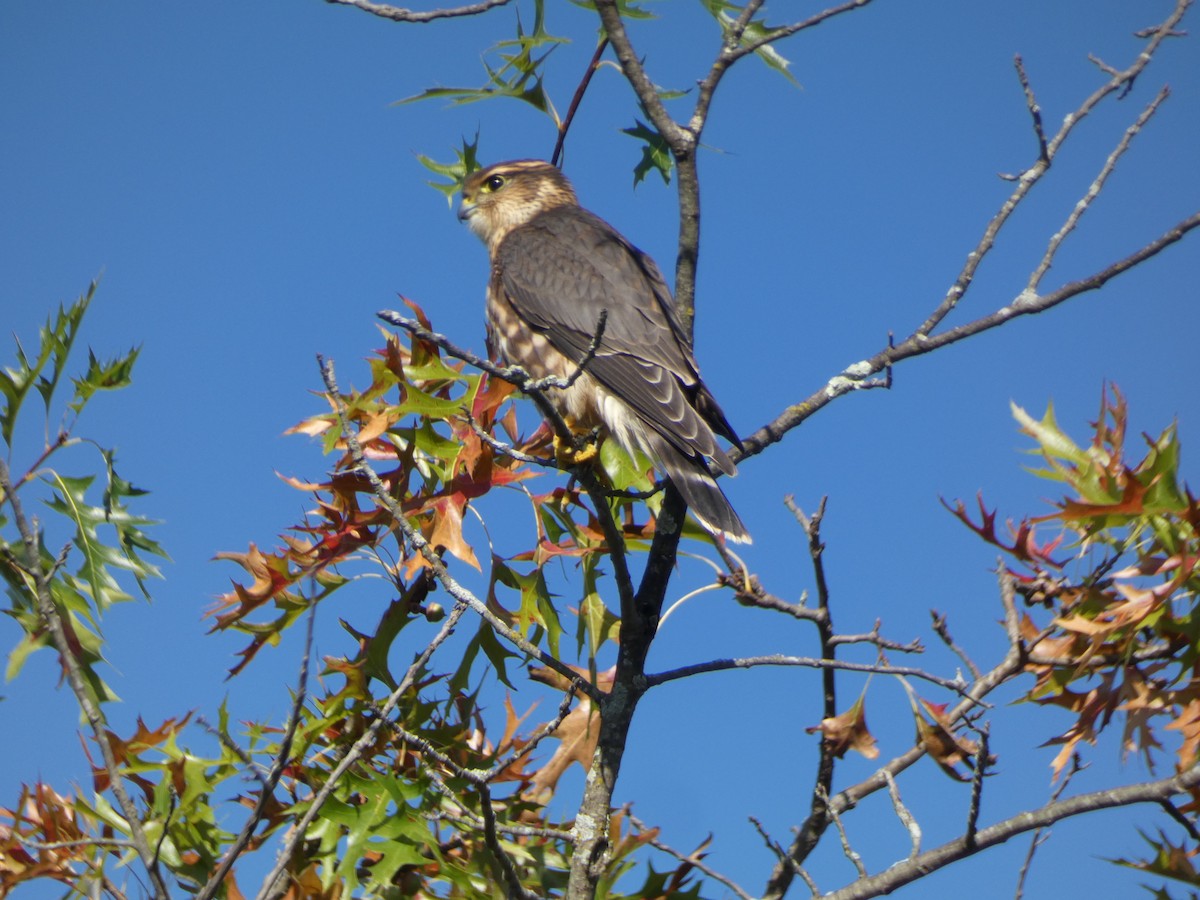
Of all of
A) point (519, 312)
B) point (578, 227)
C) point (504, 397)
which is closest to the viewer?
point (504, 397)

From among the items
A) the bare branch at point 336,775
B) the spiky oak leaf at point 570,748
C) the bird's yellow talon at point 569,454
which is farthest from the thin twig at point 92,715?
the bird's yellow talon at point 569,454

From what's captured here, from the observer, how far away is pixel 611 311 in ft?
14.3

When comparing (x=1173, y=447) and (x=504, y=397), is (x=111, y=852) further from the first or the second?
(x=1173, y=447)

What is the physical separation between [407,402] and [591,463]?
0.62 m

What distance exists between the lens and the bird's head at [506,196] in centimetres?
573

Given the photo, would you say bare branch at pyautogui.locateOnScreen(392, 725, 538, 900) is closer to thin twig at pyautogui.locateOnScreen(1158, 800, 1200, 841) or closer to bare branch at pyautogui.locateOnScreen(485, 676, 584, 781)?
bare branch at pyautogui.locateOnScreen(485, 676, 584, 781)

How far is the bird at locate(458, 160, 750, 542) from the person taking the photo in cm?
353

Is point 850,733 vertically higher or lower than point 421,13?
lower

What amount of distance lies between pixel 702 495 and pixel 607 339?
1.05m

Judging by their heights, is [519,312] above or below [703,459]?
above

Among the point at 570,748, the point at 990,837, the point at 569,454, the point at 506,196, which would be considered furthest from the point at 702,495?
the point at 506,196

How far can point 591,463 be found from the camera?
3.39 metres

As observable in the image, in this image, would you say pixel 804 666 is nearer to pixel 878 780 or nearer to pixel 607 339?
pixel 878 780

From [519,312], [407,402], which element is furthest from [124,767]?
[519,312]
